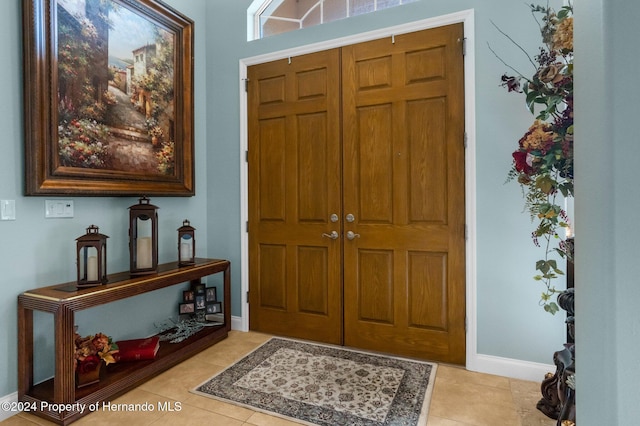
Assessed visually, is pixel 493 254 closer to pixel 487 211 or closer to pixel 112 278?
pixel 487 211

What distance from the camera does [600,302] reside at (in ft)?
2.43

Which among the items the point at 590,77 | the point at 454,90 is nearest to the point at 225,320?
the point at 454,90

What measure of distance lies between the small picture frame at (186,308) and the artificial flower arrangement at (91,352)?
2.50 feet

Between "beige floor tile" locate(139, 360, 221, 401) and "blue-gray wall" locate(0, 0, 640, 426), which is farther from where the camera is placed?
"beige floor tile" locate(139, 360, 221, 401)

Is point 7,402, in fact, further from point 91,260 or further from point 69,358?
point 91,260

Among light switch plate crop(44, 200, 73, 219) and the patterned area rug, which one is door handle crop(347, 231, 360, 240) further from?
light switch plate crop(44, 200, 73, 219)

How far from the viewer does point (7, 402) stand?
1.83m

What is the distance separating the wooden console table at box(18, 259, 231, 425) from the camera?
1.73 metres

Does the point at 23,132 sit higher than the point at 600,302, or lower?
higher

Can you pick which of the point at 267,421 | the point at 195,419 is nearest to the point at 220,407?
the point at 195,419

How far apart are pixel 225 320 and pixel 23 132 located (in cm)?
193

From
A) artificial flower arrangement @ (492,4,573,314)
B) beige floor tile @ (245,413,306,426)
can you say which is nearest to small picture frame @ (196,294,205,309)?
beige floor tile @ (245,413,306,426)

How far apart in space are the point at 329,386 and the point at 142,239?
1.64 meters

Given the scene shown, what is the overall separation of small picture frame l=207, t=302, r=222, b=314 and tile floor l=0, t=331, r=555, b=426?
602 millimetres
